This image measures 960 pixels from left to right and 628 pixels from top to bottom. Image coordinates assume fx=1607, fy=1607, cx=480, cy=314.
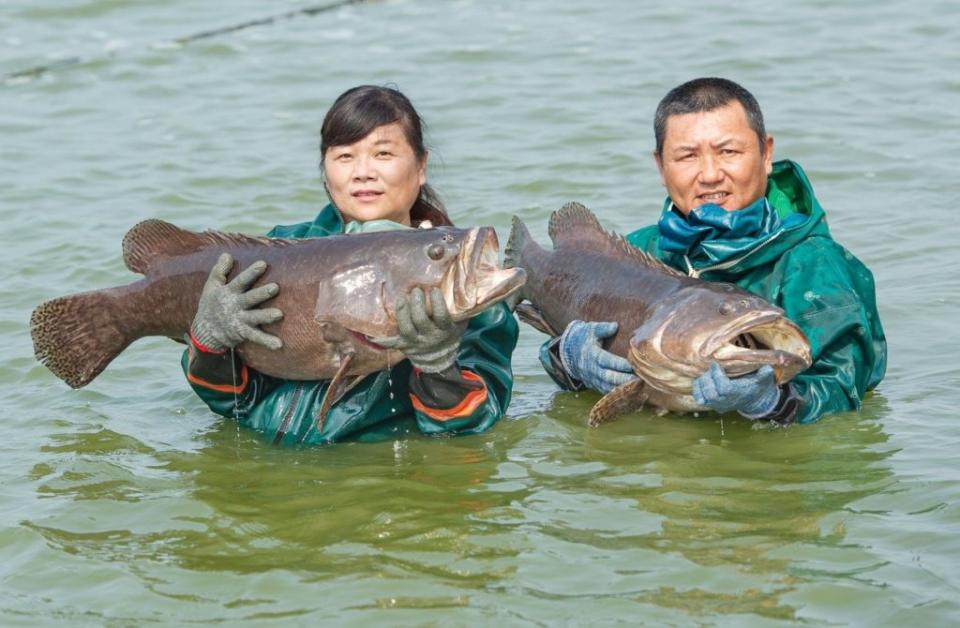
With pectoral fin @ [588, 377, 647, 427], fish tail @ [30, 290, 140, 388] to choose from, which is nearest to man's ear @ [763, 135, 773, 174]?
pectoral fin @ [588, 377, 647, 427]

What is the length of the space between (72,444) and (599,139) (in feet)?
19.6

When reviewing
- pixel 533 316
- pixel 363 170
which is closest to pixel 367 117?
pixel 363 170

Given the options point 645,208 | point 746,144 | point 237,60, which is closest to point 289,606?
point 746,144

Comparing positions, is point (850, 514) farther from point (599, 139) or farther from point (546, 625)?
point (599, 139)

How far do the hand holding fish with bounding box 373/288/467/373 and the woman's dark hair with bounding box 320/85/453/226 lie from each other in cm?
103

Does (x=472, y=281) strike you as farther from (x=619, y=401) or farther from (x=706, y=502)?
(x=706, y=502)

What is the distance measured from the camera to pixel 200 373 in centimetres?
632

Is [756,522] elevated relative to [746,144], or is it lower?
lower

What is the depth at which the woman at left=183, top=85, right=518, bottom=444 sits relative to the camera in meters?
6.01

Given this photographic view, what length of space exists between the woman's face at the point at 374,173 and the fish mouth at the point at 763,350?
142 centimetres

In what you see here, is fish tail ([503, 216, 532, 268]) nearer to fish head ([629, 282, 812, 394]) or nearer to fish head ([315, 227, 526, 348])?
fish head ([629, 282, 812, 394])

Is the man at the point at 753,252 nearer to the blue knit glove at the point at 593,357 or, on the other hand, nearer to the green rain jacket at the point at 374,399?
the blue knit glove at the point at 593,357

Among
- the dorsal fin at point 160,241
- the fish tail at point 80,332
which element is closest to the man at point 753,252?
the dorsal fin at point 160,241

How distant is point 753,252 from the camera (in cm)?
673
